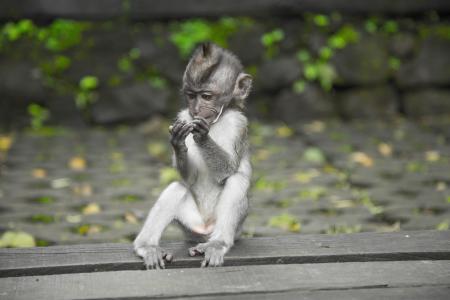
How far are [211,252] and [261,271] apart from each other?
27 centimetres

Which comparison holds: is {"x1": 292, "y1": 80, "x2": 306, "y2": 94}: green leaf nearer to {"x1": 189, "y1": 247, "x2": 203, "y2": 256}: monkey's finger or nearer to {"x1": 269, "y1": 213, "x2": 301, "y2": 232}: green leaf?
{"x1": 269, "y1": 213, "x2": 301, "y2": 232}: green leaf

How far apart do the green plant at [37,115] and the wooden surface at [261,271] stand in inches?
208

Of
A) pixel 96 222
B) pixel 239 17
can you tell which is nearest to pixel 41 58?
pixel 239 17

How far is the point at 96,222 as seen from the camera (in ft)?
18.6

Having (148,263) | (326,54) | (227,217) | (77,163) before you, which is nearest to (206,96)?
(227,217)

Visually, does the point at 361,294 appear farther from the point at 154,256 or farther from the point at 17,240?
the point at 17,240

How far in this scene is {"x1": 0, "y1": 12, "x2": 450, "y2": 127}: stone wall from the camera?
8859 millimetres

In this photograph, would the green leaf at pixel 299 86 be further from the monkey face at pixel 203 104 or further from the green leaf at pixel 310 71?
the monkey face at pixel 203 104

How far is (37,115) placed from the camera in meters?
8.95

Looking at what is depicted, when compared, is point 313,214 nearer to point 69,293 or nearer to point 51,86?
point 69,293

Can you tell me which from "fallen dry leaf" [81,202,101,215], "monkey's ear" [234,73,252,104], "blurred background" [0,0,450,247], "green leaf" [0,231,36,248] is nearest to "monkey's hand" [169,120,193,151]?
"monkey's ear" [234,73,252,104]

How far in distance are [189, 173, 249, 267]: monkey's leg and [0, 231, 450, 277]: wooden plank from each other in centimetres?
6

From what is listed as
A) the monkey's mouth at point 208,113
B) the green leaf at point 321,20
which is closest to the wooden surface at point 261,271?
the monkey's mouth at point 208,113

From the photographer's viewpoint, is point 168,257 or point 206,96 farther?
point 206,96
